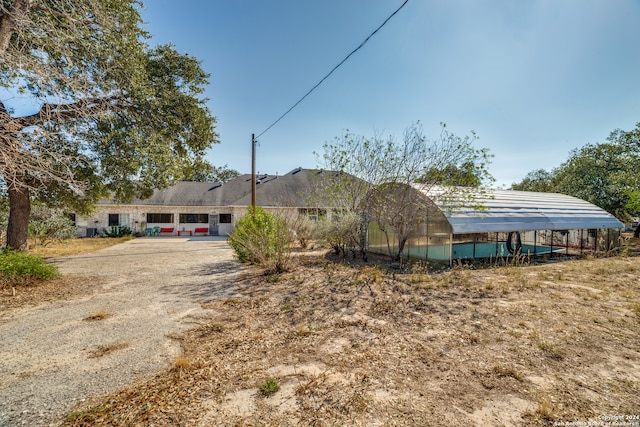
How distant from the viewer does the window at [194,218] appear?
1040 inches

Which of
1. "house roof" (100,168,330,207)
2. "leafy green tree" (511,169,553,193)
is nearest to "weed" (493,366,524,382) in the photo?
"house roof" (100,168,330,207)

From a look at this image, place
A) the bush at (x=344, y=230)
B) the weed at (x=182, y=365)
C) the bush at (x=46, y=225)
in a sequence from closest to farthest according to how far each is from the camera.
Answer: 1. the weed at (x=182, y=365)
2. the bush at (x=344, y=230)
3. the bush at (x=46, y=225)

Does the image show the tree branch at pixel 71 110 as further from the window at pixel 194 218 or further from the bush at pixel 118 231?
the window at pixel 194 218

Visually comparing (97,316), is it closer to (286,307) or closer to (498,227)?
(286,307)

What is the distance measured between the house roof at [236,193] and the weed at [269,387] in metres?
20.7

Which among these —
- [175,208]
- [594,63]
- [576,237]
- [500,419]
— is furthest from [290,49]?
[175,208]

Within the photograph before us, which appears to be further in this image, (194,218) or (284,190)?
(284,190)

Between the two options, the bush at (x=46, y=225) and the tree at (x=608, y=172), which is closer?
the bush at (x=46, y=225)

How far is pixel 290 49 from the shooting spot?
988cm

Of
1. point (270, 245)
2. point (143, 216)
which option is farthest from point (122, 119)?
point (143, 216)

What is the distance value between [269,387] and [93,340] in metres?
3.52

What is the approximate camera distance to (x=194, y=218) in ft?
87.7

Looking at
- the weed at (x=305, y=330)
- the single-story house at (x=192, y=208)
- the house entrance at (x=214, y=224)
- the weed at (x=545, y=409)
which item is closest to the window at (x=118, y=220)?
the single-story house at (x=192, y=208)

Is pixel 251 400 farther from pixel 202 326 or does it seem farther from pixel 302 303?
pixel 302 303
